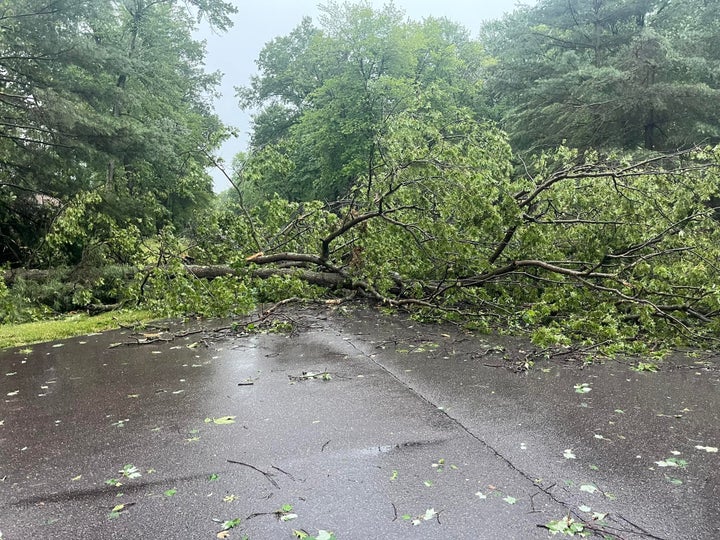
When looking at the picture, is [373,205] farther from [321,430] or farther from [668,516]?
[668,516]

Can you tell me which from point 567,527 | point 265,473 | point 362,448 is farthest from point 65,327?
point 567,527

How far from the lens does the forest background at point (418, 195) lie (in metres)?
5.61

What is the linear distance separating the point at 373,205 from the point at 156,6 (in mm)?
15245

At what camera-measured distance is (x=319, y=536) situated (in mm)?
1857

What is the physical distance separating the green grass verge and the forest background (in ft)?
1.07

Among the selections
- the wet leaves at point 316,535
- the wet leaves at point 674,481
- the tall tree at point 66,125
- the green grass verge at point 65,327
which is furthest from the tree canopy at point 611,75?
the wet leaves at point 316,535

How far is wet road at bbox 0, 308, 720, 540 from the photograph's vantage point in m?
1.97

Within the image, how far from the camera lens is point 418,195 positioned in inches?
254

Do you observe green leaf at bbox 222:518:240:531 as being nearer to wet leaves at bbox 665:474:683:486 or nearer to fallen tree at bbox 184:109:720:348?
wet leaves at bbox 665:474:683:486

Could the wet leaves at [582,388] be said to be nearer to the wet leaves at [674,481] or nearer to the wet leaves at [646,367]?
the wet leaves at [646,367]

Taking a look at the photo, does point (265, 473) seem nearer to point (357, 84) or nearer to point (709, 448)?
point (709, 448)

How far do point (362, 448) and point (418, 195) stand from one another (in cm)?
434

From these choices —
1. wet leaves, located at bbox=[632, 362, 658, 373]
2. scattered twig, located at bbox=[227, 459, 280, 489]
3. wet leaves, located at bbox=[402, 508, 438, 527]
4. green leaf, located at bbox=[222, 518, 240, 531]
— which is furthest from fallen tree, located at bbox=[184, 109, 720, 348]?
green leaf, located at bbox=[222, 518, 240, 531]

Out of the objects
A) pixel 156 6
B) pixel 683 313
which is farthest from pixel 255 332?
pixel 156 6
